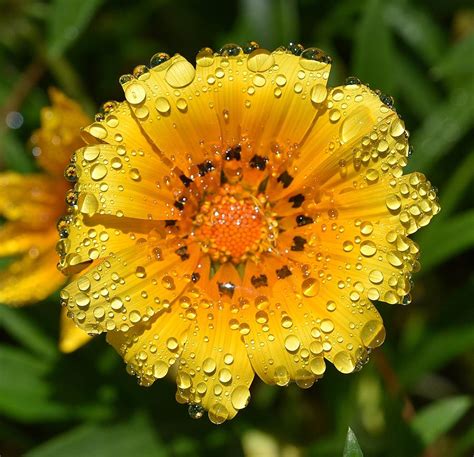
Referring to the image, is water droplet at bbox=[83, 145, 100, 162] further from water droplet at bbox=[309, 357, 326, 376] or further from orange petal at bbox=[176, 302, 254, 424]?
water droplet at bbox=[309, 357, 326, 376]

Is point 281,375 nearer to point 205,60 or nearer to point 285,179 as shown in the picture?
point 285,179

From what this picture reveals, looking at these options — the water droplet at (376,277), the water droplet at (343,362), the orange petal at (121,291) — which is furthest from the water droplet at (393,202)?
the orange petal at (121,291)

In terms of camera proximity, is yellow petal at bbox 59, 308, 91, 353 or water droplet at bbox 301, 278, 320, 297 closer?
water droplet at bbox 301, 278, 320, 297

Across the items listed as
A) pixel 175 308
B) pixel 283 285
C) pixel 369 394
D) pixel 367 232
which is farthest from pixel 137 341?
pixel 369 394

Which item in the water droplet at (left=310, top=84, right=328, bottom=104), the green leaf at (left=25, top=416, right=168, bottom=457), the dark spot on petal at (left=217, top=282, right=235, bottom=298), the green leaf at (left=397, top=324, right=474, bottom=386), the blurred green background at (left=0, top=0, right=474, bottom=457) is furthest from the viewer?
the green leaf at (left=397, top=324, right=474, bottom=386)

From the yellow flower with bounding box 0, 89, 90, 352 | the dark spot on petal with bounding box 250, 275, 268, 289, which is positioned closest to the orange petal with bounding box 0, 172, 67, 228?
the yellow flower with bounding box 0, 89, 90, 352

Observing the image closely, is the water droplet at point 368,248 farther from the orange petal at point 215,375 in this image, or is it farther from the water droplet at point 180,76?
the water droplet at point 180,76

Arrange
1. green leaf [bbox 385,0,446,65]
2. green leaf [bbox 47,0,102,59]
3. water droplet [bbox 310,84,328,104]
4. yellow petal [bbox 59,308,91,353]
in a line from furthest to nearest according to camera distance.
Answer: green leaf [bbox 385,0,446,65] < green leaf [bbox 47,0,102,59] < yellow petal [bbox 59,308,91,353] < water droplet [bbox 310,84,328,104]
